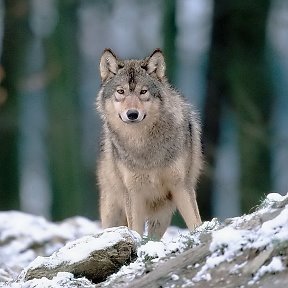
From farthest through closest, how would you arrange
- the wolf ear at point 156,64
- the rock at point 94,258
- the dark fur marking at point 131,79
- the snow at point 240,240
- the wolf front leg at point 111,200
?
the wolf front leg at point 111,200
the wolf ear at point 156,64
the dark fur marking at point 131,79
the rock at point 94,258
the snow at point 240,240

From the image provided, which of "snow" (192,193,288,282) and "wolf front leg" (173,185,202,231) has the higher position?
"snow" (192,193,288,282)

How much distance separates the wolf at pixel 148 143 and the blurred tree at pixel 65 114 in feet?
53.1

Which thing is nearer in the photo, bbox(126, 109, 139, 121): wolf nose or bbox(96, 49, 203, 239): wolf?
bbox(126, 109, 139, 121): wolf nose

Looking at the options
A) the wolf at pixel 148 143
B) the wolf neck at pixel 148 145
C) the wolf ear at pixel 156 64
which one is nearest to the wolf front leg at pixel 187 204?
the wolf at pixel 148 143

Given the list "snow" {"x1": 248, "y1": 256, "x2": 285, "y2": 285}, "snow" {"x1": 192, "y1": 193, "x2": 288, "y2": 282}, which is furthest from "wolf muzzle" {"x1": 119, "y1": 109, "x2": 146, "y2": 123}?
"snow" {"x1": 248, "y1": 256, "x2": 285, "y2": 285}

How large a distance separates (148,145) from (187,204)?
729 mm

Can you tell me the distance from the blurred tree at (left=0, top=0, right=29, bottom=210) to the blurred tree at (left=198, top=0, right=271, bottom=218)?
5.58m

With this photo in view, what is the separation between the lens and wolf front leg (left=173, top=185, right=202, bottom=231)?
1093 centimetres

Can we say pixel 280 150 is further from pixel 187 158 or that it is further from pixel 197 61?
pixel 187 158

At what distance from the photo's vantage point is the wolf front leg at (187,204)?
1093cm

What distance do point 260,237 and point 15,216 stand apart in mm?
8233

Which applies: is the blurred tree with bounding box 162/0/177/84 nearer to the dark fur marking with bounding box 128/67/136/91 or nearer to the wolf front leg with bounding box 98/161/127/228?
the wolf front leg with bounding box 98/161/127/228

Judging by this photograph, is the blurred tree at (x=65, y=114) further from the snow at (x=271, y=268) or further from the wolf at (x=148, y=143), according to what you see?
the snow at (x=271, y=268)

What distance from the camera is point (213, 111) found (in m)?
22.7
